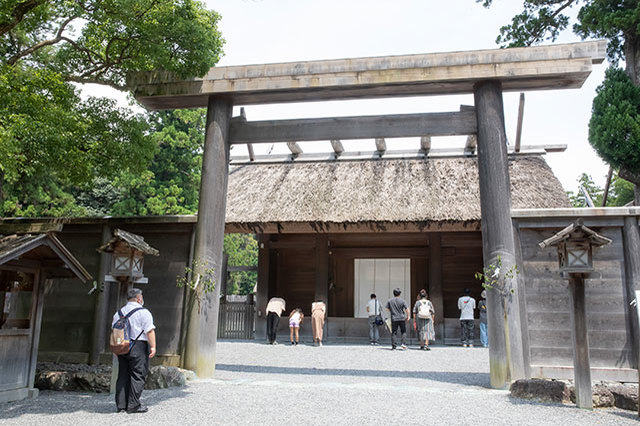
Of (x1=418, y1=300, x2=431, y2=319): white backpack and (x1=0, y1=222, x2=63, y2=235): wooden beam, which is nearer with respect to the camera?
(x1=0, y1=222, x2=63, y2=235): wooden beam

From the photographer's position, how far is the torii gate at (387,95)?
654 centimetres

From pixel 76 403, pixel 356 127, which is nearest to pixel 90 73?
pixel 356 127

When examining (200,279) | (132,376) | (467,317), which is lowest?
(132,376)

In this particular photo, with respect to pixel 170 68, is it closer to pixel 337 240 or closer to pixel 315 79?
pixel 315 79

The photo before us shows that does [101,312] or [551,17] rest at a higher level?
[551,17]

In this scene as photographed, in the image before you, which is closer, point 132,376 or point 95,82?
point 132,376

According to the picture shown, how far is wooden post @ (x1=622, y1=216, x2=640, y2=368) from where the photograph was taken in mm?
6262

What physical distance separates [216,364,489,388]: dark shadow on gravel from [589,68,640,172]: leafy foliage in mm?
6416

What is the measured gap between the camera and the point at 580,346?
17.8ft

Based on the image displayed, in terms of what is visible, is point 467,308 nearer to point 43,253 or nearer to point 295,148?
point 295,148

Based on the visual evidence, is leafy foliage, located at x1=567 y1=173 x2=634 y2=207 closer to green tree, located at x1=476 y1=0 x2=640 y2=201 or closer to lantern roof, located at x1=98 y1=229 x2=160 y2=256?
green tree, located at x1=476 y1=0 x2=640 y2=201

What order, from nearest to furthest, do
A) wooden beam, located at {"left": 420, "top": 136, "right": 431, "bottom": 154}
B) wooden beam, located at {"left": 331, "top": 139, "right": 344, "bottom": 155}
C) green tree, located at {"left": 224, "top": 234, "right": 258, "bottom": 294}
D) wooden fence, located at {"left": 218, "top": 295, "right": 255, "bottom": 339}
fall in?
wooden beam, located at {"left": 420, "top": 136, "right": 431, "bottom": 154}
wooden fence, located at {"left": 218, "top": 295, "right": 255, "bottom": 339}
wooden beam, located at {"left": 331, "top": 139, "right": 344, "bottom": 155}
green tree, located at {"left": 224, "top": 234, "right": 258, "bottom": 294}

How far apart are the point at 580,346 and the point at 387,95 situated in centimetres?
421

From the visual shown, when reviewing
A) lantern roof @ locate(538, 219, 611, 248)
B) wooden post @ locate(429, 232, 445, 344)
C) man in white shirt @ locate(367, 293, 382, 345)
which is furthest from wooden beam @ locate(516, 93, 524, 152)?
lantern roof @ locate(538, 219, 611, 248)
